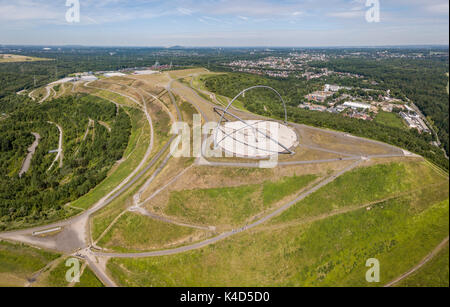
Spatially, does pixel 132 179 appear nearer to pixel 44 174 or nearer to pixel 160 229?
pixel 160 229

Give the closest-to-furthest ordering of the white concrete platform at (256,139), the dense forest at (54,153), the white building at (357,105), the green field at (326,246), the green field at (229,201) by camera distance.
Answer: the green field at (326,246) → the green field at (229,201) → the white concrete platform at (256,139) → the dense forest at (54,153) → the white building at (357,105)

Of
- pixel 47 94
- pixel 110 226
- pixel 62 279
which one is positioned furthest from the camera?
pixel 47 94

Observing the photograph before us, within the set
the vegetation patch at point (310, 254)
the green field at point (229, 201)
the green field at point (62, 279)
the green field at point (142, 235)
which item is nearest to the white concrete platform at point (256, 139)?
the green field at point (229, 201)

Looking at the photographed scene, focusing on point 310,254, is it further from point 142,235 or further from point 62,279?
point 62,279

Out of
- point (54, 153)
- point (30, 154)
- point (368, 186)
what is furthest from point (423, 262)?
point (30, 154)

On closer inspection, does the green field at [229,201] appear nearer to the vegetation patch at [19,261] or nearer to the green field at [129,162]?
the green field at [129,162]

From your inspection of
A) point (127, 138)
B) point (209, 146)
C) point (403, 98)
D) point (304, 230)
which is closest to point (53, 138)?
point (127, 138)
